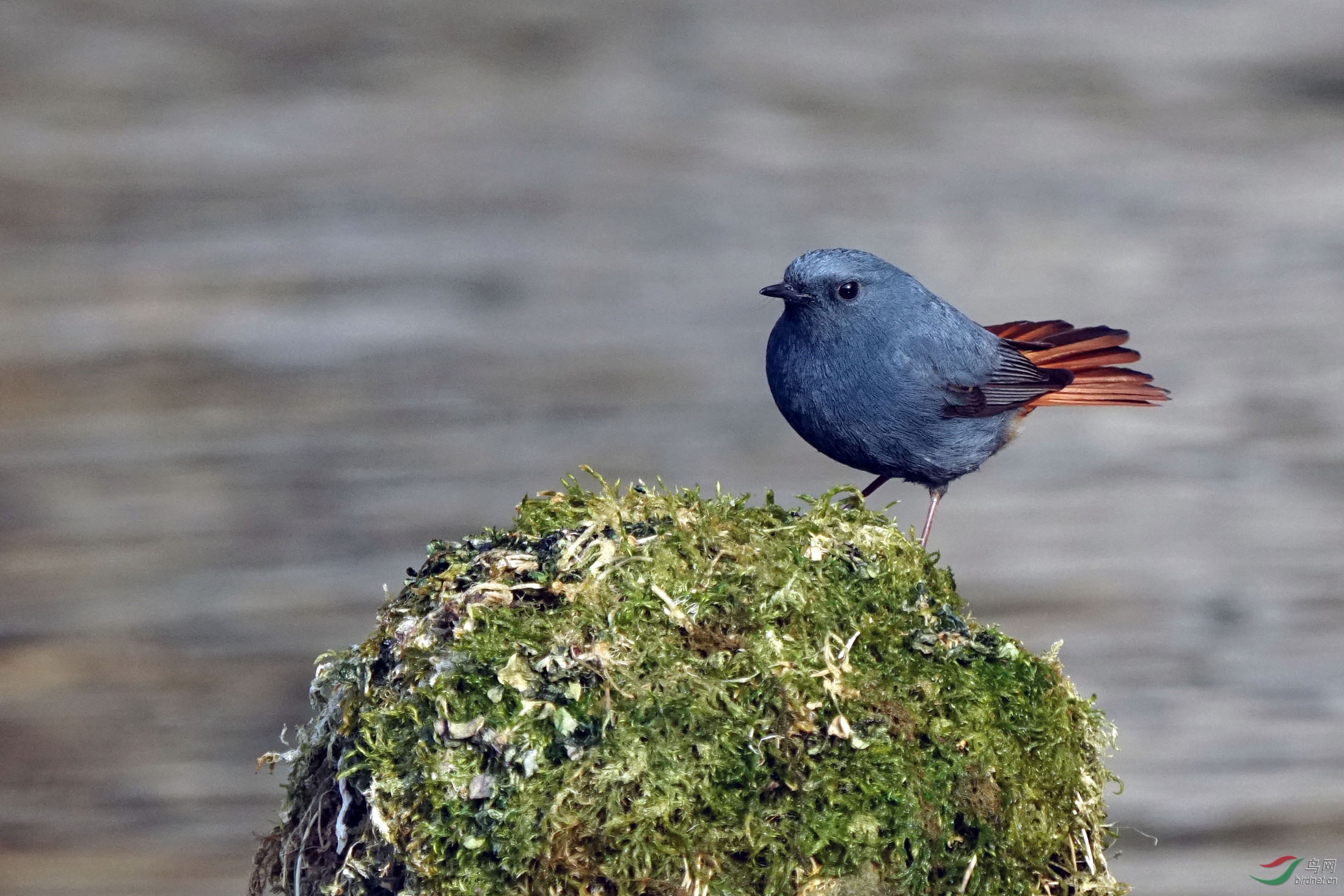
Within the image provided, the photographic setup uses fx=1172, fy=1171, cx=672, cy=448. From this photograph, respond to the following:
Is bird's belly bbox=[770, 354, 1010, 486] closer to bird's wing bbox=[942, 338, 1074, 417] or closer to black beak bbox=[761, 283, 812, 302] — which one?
bird's wing bbox=[942, 338, 1074, 417]

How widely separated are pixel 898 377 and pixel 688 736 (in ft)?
4.92

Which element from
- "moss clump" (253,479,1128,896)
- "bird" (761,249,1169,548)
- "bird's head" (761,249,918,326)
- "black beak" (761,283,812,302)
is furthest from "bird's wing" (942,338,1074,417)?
"moss clump" (253,479,1128,896)

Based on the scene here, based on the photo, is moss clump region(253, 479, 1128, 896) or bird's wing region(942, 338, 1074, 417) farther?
bird's wing region(942, 338, 1074, 417)

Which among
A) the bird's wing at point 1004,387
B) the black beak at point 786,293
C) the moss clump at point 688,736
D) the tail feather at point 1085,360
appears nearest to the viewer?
the moss clump at point 688,736

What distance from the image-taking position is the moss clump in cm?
171

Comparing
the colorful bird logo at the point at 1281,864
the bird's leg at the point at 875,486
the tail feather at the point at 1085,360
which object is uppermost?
the tail feather at the point at 1085,360

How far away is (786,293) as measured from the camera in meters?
2.95

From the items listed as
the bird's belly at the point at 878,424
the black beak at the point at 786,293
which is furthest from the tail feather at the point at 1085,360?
the black beak at the point at 786,293

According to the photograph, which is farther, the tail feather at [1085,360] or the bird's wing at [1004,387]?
the tail feather at [1085,360]

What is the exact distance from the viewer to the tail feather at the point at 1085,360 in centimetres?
327

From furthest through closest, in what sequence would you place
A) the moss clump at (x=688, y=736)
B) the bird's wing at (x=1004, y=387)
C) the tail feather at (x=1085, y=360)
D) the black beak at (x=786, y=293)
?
the tail feather at (x=1085, y=360)
the bird's wing at (x=1004, y=387)
the black beak at (x=786, y=293)
the moss clump at (x=688, y=736)

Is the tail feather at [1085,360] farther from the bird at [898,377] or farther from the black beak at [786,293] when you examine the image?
the black beak at [786,293]

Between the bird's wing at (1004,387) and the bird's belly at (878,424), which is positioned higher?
the bird's wing at (1004,387)

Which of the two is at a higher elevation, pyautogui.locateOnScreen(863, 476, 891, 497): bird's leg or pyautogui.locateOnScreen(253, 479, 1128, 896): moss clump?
pyautogui.locateOnScreen(863, 476, 891, 497): bird's leg
